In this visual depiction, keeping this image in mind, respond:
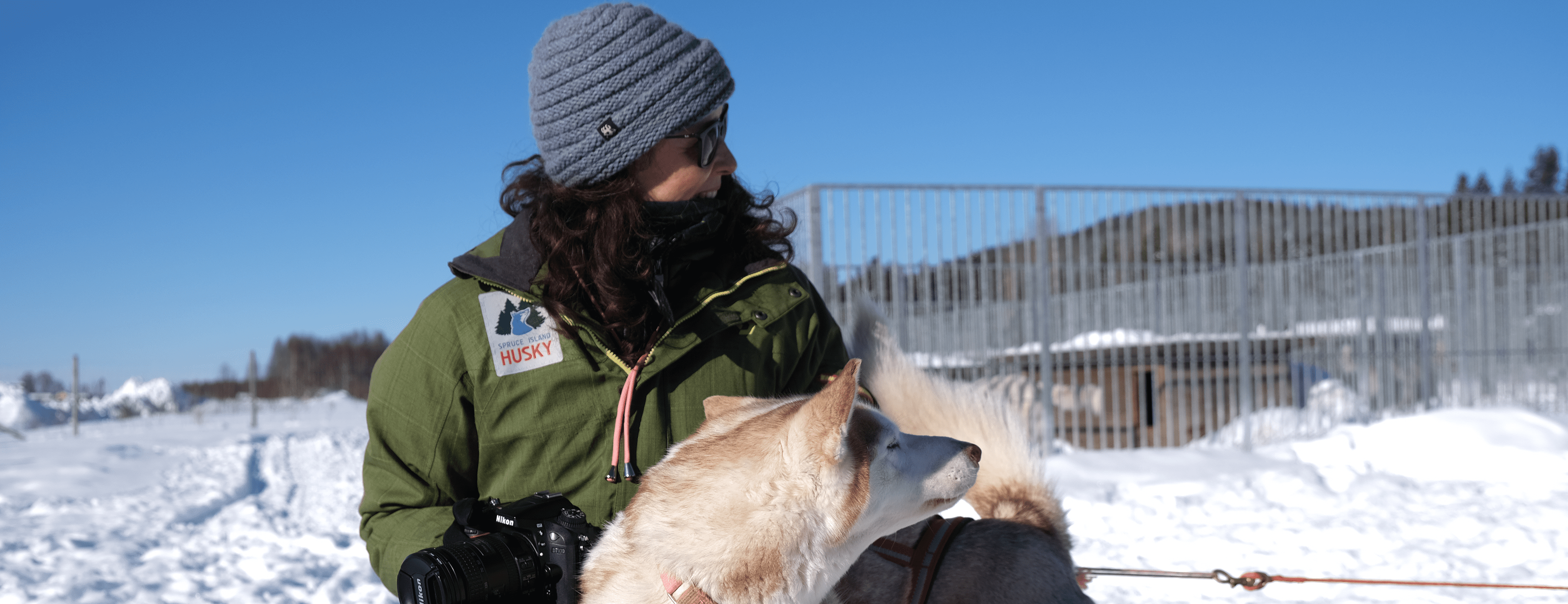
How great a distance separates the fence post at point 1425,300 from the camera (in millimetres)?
10469

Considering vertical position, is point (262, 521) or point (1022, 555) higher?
point (1022, 555)

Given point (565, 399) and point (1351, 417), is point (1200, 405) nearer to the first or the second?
point (1351, 417)

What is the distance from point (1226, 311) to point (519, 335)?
9.86 metres

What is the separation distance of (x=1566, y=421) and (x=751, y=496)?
1257 cm

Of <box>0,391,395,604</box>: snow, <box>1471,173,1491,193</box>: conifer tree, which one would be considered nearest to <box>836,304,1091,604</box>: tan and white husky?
<box>0,391,395,604</box>: snow

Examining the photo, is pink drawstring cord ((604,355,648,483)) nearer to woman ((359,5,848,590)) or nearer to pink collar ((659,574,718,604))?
woman ((359,5,848,590))

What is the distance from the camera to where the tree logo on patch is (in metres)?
1.82

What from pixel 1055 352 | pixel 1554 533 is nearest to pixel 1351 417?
pixel 1055 352

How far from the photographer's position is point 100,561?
558 centimetres

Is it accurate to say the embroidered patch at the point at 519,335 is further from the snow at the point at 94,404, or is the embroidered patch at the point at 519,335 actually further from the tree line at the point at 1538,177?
the tree line at the point at 1538,177

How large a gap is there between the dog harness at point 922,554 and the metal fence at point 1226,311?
6.39 meters

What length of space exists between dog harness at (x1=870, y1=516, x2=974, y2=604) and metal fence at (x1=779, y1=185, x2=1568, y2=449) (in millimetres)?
6393

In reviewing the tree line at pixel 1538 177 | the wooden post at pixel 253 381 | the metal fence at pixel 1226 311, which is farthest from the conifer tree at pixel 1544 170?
the wooden post at pixel 253 381

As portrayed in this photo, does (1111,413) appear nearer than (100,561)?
No
